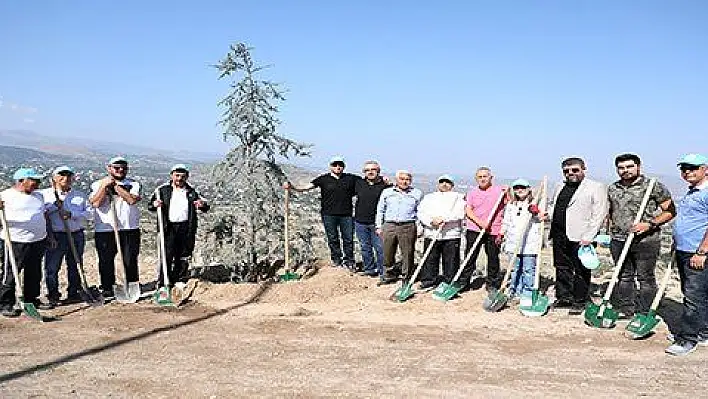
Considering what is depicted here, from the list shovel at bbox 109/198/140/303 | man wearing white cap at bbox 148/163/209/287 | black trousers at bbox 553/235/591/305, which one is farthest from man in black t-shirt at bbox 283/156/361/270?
black trousers at bbox 553/235/591/305

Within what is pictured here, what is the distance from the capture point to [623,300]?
7012mm

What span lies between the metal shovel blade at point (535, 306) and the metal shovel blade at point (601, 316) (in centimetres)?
57

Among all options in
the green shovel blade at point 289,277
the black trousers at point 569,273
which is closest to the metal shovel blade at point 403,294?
the green shovel blade at point 289,277

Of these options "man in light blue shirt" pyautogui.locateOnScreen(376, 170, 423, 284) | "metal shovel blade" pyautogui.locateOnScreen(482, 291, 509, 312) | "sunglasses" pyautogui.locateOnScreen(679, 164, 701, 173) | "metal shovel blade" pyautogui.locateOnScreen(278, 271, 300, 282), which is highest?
"sunglasses" pyautogui.locateOnScreen(679, 164, 701, 173)

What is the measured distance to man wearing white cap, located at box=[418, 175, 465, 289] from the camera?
819cm

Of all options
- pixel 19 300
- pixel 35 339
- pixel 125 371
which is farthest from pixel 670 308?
pixel 19 300

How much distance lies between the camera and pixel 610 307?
22.0ft

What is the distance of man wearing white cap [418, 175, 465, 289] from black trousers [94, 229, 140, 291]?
3.92m

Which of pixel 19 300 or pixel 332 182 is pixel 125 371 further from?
pixel 332 182

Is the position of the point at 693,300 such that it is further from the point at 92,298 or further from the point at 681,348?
the point at 92,298

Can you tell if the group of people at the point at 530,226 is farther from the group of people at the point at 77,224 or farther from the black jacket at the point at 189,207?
the group of people at the point at 77,224

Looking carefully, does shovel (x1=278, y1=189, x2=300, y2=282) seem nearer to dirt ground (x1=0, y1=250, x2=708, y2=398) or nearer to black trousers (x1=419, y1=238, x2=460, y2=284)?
dirt ground (x1=0, y1=250, x2=708, y2=398)

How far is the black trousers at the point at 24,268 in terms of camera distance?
274 inches

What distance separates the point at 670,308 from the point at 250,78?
21.9 feet
